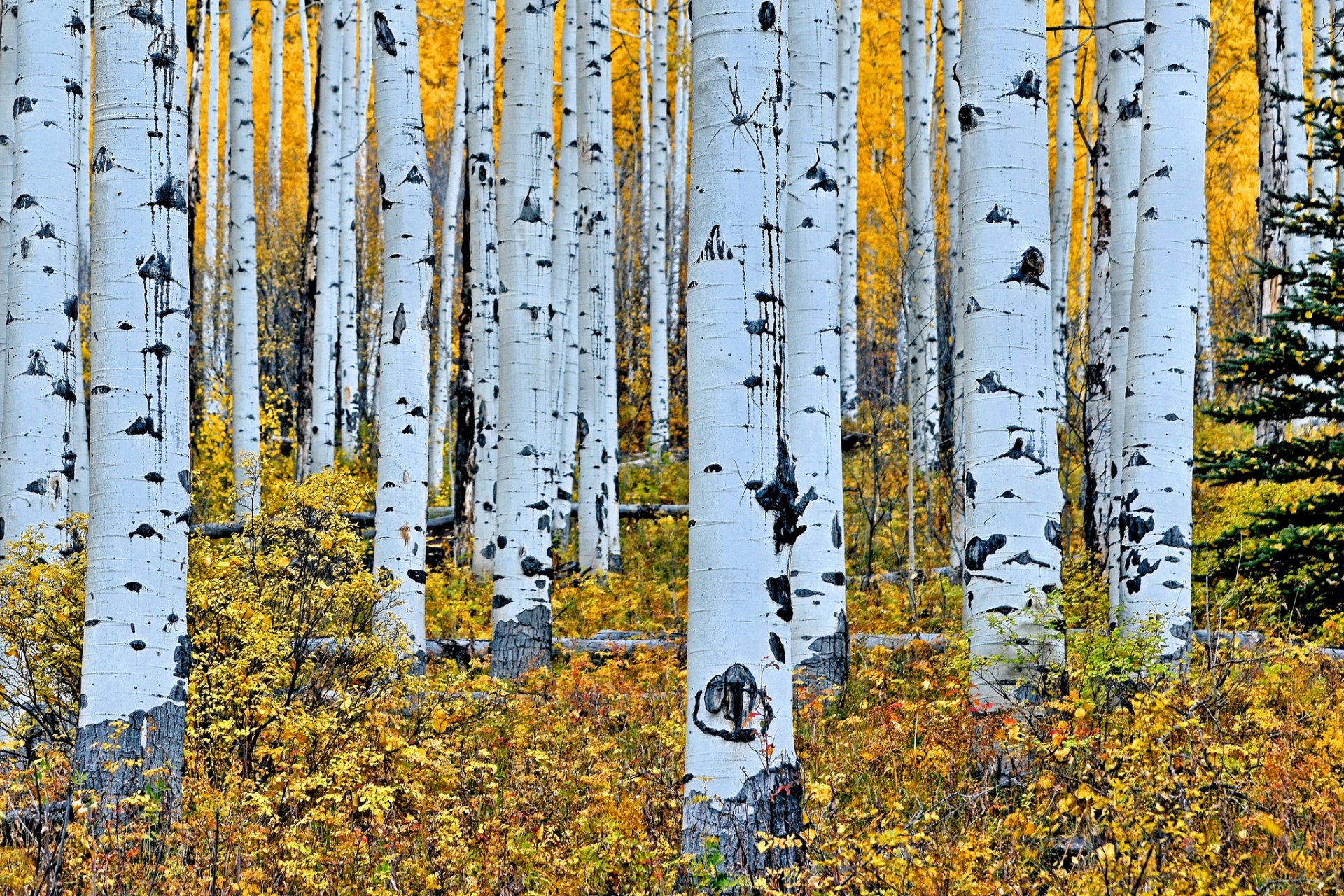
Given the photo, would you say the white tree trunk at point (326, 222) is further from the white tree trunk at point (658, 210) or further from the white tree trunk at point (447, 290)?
the white tree trunk at point (658, 210)

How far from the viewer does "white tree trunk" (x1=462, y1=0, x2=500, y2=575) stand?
406 inches

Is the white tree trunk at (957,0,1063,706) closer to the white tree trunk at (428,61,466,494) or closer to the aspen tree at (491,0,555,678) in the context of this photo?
the aspen tree at (491,0,555,678)

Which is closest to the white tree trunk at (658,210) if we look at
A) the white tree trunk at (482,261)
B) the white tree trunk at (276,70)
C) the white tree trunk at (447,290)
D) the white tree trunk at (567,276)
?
the white tree trunk at (567,276)

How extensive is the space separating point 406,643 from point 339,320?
1137cm

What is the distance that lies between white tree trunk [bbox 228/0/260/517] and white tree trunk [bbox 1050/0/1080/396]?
9852 millimetres

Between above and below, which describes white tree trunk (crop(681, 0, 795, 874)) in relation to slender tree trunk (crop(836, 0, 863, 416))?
below

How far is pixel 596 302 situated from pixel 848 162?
386cm

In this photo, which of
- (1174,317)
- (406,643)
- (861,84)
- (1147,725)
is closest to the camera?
(1147,725)

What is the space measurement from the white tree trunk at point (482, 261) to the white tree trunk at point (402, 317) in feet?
6.93

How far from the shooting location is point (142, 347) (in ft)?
17.1

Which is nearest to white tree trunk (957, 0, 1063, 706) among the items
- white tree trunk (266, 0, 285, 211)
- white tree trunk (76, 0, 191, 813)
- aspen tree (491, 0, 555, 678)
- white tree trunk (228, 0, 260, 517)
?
aspen tree (491, 0, 555, 678)

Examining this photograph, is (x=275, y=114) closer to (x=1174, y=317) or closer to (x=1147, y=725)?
(x=1174, y=317)

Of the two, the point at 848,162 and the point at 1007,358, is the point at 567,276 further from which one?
the point at 1007,358

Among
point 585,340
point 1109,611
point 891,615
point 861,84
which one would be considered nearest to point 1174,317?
point 1109,611
